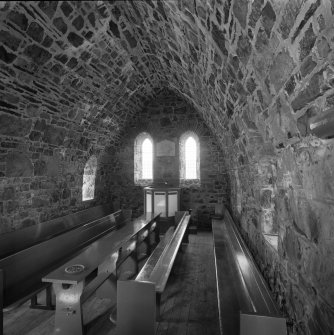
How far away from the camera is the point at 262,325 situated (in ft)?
5.59

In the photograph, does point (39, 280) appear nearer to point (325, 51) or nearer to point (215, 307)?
point (215, 307)

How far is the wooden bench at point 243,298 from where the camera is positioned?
1707mm

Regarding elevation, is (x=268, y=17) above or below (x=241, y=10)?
below

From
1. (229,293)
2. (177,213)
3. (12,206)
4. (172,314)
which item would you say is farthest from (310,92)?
(177,213)

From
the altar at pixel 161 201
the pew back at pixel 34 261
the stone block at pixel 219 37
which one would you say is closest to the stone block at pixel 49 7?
the stone block at pixel 219 37

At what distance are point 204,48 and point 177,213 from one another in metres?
4.66

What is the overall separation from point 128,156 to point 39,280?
19.0 ft

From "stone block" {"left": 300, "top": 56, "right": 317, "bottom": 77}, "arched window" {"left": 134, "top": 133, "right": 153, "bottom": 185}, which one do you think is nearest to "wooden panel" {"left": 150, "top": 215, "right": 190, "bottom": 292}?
"stone block" {"left": 300, "top": 56, "right": 317, "bottom": 77}

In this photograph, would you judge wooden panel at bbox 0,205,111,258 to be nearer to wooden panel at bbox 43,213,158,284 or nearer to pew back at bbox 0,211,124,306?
pew back at bbox 0,211,124,306

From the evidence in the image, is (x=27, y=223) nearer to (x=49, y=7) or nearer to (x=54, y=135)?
(x=54, y=135)

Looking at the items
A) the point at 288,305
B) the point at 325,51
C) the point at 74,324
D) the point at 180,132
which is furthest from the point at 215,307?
the point at 180,132

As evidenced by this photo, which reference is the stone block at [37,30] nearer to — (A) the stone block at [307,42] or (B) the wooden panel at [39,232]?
(A) the stone block at [307,42]

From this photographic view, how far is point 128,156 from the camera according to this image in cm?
863

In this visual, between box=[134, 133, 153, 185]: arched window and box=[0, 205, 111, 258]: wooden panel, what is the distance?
2.27 meters
